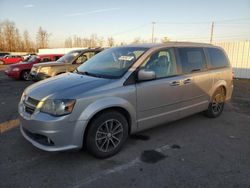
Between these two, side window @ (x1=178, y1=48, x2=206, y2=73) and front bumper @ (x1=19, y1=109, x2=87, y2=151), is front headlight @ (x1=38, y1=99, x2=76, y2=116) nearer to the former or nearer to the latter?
front bumper @ (x1=19, y1=109, x2=87, y2=151)

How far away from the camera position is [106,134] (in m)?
3.57

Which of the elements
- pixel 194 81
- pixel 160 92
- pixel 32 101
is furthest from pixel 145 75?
pixel 32 101

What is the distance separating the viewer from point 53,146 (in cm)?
316

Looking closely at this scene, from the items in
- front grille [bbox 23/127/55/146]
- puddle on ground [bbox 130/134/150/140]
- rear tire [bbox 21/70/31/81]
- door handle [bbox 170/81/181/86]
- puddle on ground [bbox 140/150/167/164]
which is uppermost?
door handle [bbox 170/81/181/86]

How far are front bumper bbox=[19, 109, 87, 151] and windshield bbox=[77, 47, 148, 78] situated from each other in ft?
3.66

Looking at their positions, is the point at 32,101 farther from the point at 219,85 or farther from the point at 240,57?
the point at 240,57

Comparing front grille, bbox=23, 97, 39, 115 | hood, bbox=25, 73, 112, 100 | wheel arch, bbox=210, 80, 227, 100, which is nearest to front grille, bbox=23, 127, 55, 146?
front grille, bbox=23, 97, 39, 115

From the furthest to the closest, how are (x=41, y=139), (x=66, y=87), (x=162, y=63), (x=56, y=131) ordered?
(x=162, y=63) → (x=66, y=87) → (x=41, y=139) → (x=56, y=131)

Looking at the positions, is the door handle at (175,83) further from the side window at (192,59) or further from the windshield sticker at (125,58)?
the windshield sticker at (125,58)

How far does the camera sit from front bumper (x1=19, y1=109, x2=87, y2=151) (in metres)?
3.08

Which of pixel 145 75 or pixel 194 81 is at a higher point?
pixel 145 75

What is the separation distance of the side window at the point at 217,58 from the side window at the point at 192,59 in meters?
0.35

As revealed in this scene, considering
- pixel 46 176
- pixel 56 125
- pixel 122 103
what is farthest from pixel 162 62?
pixel 46 176

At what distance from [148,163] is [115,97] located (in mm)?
1143
